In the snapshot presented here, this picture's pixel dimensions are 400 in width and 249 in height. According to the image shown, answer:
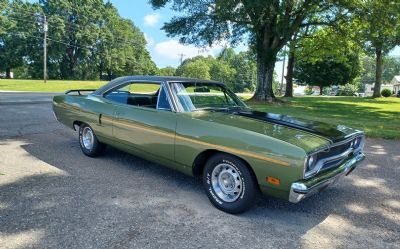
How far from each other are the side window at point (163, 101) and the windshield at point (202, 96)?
13cm

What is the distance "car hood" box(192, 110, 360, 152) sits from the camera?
3.34 m

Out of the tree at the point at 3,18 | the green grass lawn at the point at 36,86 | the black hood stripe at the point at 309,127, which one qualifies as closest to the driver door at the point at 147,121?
the black hood stripe at the point at 309,127

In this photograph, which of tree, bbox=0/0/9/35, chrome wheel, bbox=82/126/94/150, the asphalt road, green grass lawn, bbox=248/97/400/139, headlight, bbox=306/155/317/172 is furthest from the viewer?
tree, bbox=0/0/9/35

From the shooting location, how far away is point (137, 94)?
4.97 m

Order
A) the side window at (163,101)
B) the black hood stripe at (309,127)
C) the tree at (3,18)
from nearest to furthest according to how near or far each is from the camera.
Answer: the black hood stripe at (309,127), the side window at (163,101), the tree at (3,18)

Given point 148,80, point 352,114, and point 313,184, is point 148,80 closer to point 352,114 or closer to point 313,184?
point 313,184

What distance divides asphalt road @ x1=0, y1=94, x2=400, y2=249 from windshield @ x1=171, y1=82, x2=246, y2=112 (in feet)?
3.56

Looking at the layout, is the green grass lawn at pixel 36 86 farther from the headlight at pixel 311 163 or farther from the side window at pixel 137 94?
the headlight at pixel 311 163

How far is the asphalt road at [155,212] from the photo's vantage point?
299 centimetres

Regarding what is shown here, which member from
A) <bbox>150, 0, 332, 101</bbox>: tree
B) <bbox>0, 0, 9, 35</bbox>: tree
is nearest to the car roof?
<bbox>150, 0, 332, 101</bbox>: tree

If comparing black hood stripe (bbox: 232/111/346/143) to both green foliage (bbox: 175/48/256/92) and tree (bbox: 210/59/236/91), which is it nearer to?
green foliage (bbox: 175/48/256/92)

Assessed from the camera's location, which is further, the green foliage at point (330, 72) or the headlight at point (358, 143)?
the green foliage at point (330, 72)

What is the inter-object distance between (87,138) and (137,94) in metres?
1.38

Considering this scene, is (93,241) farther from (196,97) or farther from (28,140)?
(28,140)
